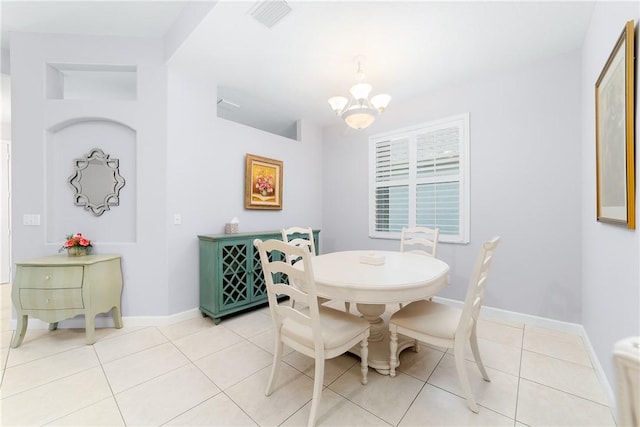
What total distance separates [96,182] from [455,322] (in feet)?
11.2

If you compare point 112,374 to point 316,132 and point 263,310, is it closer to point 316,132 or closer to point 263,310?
point 263,310

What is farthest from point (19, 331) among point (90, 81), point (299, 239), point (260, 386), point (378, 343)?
point (378, 343)

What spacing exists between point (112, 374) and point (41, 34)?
10.5 ft

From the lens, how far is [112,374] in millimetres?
1814

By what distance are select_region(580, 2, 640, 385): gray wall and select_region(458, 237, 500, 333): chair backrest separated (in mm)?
592

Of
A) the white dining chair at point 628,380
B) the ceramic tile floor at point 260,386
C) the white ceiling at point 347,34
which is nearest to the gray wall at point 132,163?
the white ceiling at point 347,34

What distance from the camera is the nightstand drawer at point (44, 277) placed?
218 cm

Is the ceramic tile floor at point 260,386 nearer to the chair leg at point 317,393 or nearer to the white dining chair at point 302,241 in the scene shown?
the chair leg at point 317,393

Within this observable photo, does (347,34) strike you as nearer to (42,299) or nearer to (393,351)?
(393,351)

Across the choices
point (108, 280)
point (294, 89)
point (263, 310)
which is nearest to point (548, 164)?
point (294, 89)

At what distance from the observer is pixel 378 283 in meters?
1.49

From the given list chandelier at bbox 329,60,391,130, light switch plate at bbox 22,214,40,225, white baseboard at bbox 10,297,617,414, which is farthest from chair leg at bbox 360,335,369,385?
light switch plate at bbox 22,214,40,225

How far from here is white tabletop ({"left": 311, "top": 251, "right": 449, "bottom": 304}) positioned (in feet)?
4.83

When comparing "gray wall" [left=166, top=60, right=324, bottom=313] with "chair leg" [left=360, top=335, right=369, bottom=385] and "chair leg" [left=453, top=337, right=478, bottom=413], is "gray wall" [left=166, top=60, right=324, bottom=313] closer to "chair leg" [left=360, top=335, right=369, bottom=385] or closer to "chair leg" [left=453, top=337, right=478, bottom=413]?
"chair leg" [left=360, top=335, right=369, bottom=385]
